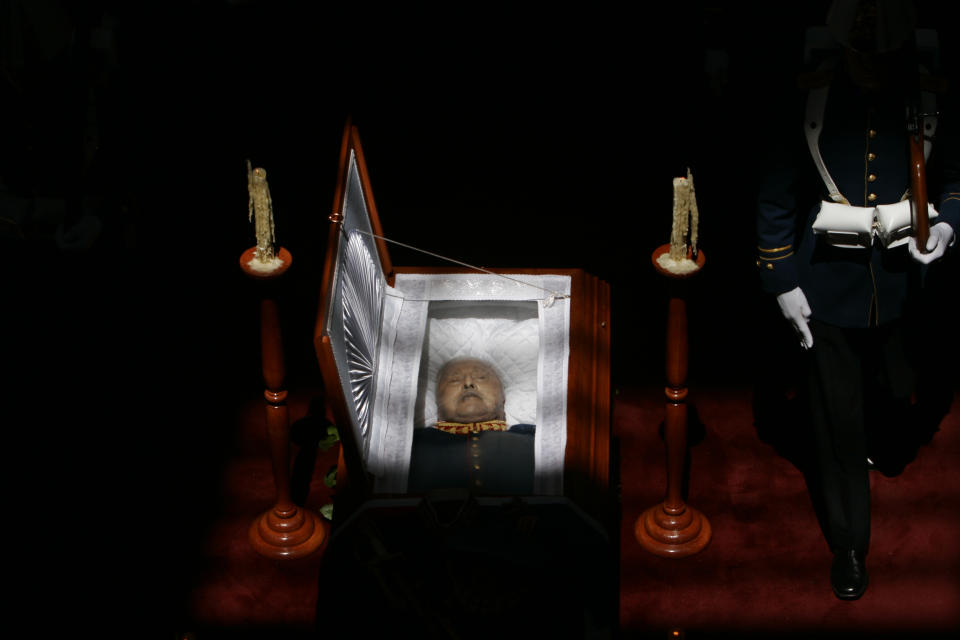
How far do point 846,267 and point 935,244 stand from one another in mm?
275

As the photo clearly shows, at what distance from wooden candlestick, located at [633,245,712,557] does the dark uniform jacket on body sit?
353 millimetres

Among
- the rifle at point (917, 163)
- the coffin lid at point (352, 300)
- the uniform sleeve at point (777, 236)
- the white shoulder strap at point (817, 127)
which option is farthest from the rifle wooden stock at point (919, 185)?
the coffin lid at point (352, 300)

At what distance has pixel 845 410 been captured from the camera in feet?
15.5

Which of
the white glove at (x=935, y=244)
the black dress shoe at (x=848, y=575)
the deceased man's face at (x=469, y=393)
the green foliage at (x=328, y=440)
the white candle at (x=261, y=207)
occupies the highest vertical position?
the white candle at (x=261, y=207)

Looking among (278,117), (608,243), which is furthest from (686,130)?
(278,117)

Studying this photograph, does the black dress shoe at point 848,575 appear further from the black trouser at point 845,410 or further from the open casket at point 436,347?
the open casket at point 436,347

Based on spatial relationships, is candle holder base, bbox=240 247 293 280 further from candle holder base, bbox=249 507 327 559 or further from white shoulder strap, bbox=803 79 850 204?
white shoulder strap, bbox=803 79 850 204

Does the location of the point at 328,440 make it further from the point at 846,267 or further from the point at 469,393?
the point at 846,267

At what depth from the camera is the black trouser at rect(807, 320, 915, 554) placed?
4.72 metres

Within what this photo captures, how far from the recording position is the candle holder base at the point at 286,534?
4.95 metres

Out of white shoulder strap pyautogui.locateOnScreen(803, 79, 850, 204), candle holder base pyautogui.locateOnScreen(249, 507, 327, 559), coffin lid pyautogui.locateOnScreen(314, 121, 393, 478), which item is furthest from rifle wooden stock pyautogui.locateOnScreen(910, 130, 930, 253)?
candle holder base pyautogui.locateOnScreen(249, 507, 327, 559)

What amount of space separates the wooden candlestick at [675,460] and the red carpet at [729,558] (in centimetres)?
5

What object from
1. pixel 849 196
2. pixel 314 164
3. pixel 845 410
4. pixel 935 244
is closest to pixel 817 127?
pixel 849 196

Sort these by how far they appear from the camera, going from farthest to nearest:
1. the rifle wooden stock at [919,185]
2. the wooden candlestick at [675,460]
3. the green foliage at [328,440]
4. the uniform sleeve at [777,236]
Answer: the green foliage at [328,440], the uniform sleeve at [777,236], the wooden candlestick at [675,460], the rifle wooden stock at [919,185]
